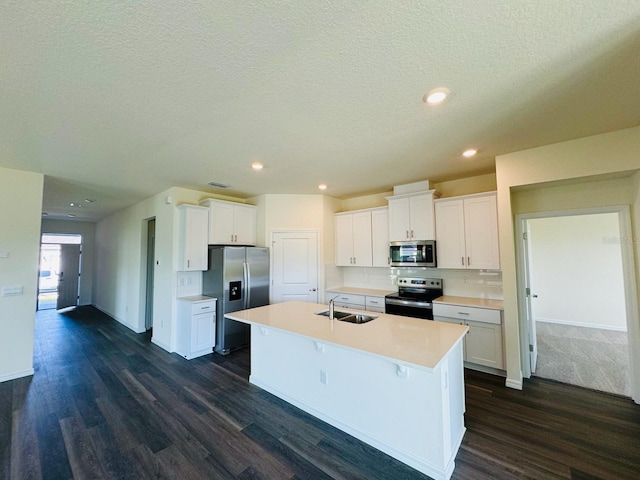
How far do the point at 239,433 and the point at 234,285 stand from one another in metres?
2.35

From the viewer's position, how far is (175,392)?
302 centimetres

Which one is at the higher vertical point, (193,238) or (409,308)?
(193,238)

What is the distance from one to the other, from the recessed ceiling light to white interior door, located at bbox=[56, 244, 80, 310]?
33.6ft

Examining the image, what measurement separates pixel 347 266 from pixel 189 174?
3206 mm

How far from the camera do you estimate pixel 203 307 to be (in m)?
4.12

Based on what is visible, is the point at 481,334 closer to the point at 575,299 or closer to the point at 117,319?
the point at 575,299

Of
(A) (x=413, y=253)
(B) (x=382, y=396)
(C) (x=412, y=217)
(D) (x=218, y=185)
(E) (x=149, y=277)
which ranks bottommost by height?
(B) (x=382, y=396)

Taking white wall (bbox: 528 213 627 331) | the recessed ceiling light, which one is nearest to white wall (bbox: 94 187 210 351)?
the recessed ceiling light

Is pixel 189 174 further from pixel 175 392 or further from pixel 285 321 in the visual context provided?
pixel 175 392

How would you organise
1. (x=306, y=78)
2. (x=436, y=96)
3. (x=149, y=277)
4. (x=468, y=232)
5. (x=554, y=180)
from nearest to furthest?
(x=306, y=78), (x=436, y=96), (x=554, y=180), (x=468, y=232), (x=149, y=277)

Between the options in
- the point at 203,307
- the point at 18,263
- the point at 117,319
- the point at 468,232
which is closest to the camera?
the point at 18,263

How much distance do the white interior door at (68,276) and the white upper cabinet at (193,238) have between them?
20.5 ft

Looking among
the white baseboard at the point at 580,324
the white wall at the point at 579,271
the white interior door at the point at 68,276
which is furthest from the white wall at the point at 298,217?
the white interior door at the point at 68,276

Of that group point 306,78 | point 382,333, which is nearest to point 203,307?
point 382,333
